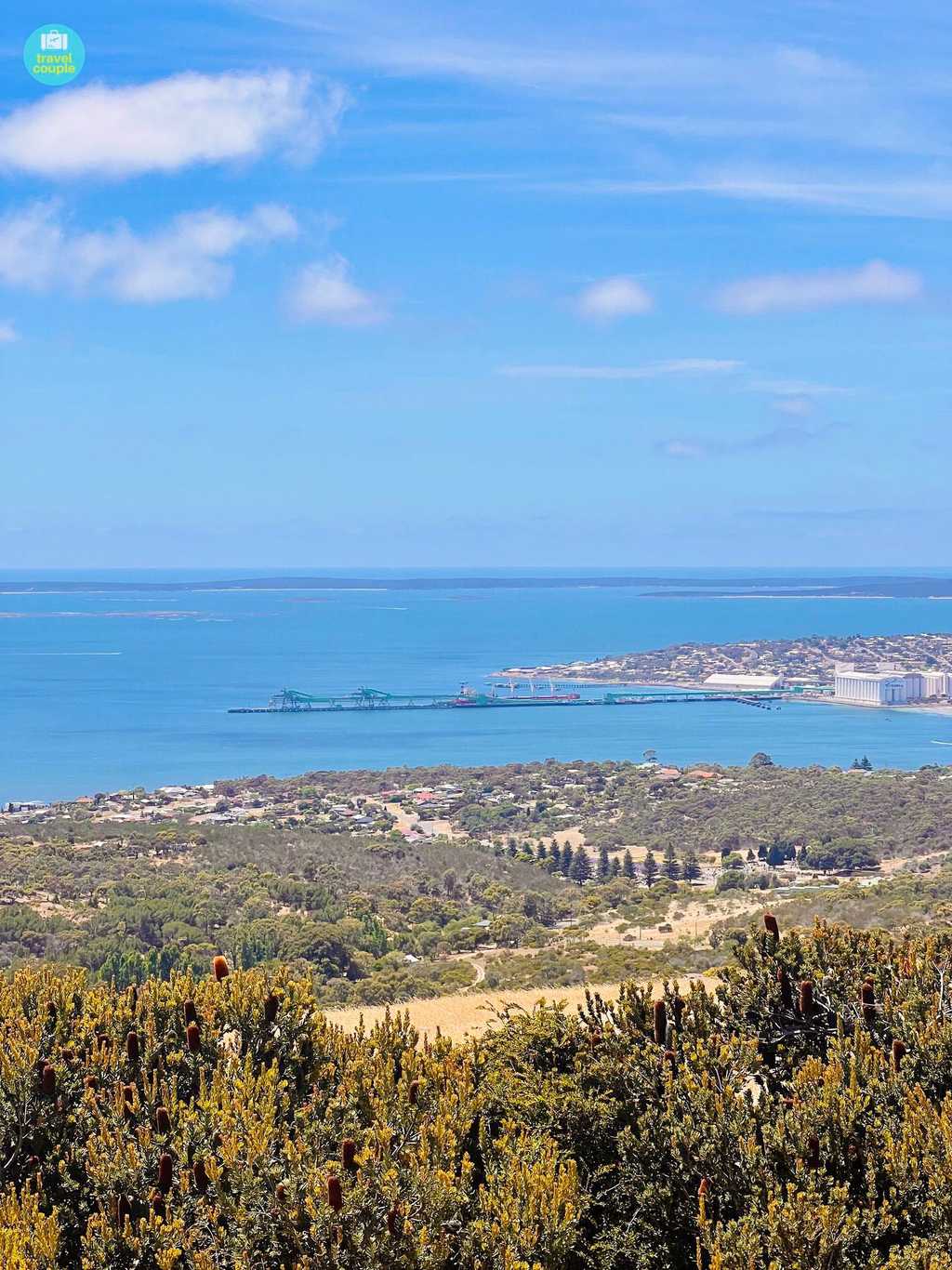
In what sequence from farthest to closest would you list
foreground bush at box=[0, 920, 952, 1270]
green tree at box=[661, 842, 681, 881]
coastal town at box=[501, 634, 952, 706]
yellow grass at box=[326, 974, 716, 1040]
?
coastal town at box=[501, 634, 952, 706], green tree at box=[661, 842, 681, 881], yellow grass at box=[326, 974, 716, 1040], foreground bush at box=[0, 920, 952, 1270]

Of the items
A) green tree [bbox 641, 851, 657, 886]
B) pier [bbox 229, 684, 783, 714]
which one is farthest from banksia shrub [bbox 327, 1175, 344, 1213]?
pier [bbox 229, 684, 783, 714]

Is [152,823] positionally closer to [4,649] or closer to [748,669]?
[748,669]

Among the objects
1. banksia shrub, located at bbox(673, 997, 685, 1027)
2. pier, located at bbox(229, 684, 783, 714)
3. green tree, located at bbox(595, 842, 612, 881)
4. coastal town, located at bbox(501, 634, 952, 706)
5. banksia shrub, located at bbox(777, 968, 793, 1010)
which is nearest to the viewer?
banksia shrub, located at bbox(673, 997, 685, 1027)

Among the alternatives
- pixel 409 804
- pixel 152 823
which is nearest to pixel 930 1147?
pixel 152 823

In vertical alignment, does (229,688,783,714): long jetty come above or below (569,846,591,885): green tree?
above

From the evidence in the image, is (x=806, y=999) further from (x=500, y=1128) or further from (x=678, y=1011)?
(x=500, y=1128)

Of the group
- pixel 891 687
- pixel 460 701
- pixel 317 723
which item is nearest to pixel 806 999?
pixel 317 723

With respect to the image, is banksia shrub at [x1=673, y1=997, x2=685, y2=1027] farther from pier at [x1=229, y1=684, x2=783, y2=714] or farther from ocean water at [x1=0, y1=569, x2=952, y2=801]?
pier at [x1=229, y1=684, x2=783, y2=714]
